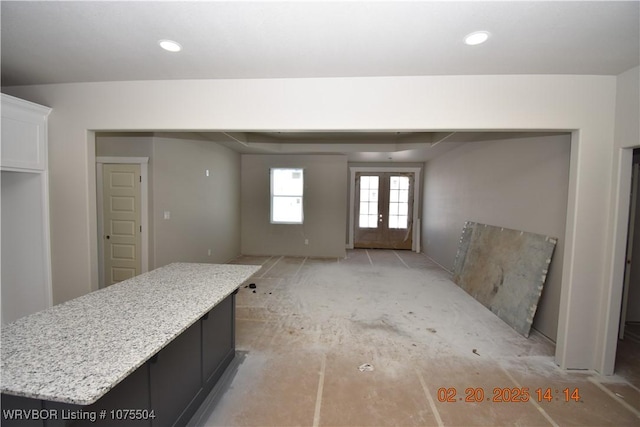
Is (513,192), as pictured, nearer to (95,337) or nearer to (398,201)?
(398,201)

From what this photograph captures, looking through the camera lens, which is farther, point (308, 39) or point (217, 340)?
point (217, 340)

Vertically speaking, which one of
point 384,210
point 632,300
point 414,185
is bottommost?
point 632,300

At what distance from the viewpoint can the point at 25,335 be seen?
1.24 m

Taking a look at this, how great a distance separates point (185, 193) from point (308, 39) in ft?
12.1

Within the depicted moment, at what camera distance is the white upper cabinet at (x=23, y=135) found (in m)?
2.17

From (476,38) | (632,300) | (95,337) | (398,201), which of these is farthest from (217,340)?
(398,201)

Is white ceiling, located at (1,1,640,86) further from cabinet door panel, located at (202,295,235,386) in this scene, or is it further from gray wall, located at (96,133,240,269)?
cabinet door panel, located at (202,295,235,386)

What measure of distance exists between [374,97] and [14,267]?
3669 millimetres

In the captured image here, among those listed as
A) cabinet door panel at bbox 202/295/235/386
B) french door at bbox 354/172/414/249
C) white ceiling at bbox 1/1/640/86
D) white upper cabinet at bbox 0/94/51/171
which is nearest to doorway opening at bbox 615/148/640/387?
white ceiling at bbox 1/1/640/86

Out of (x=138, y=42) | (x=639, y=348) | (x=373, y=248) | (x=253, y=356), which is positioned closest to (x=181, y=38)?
(x=138, y=42)

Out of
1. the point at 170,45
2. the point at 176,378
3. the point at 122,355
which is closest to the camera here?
the point at 122,355

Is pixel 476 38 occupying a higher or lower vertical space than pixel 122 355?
higher

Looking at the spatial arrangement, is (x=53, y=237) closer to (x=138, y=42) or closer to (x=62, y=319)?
(x=62, y=319)

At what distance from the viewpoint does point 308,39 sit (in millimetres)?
1815
